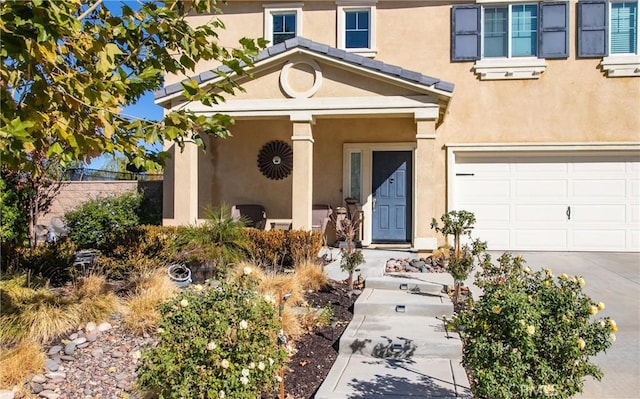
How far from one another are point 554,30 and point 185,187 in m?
9.07

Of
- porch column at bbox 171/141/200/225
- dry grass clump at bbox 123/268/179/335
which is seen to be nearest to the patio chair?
porch column at bbox 171/141/200/225

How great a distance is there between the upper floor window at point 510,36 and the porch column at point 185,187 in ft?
Answer: 21.5

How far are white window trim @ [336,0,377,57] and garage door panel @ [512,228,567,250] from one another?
564 centimetres

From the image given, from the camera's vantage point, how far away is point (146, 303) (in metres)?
5.15

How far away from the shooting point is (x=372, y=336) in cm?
499

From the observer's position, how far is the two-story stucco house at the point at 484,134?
1083 centimetres

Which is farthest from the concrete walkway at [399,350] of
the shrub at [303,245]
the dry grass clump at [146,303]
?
the dry grass clump at [146,303]

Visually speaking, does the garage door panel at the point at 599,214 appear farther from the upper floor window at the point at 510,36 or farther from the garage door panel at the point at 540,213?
the upper floor window at the point at 510,36

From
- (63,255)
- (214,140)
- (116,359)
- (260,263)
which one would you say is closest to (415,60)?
(214,140)

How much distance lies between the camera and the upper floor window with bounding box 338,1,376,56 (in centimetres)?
1159

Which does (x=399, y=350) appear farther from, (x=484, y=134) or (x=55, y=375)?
(x=484, y=134)

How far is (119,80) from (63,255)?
4614mm

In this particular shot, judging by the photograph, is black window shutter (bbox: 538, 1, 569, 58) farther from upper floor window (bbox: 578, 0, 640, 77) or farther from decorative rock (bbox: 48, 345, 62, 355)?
decorative rock (bbox: 48, 345, 62, 355)

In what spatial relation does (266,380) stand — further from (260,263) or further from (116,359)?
(260,263)
